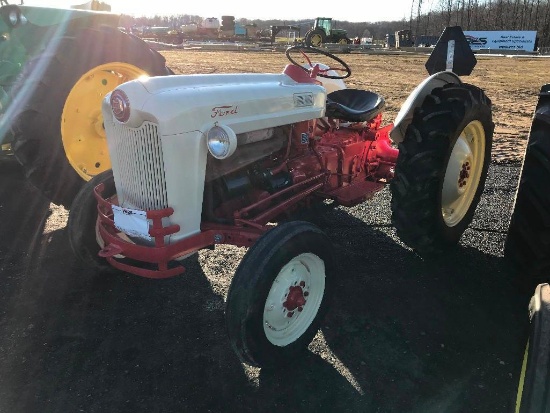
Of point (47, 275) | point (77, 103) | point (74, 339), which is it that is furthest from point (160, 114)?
point (77, 103)

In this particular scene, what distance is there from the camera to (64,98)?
3.73m

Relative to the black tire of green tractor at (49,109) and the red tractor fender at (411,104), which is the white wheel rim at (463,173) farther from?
the black tire of green tractor at (49,109)

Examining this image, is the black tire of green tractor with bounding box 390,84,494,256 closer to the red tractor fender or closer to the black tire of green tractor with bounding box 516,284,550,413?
the red tractor fender

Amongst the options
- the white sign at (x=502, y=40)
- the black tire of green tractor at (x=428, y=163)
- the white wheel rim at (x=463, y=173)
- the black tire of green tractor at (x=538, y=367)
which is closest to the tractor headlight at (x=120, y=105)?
the black tire of green tractor at (x=428, y=163)

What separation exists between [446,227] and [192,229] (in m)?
1.80

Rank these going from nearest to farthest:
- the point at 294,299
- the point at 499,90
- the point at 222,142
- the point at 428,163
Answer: the point at 222,142
the point at 294,299
the point at 428,163
the point at 499,90

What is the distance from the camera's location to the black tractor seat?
364 cm

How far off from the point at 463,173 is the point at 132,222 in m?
2.36

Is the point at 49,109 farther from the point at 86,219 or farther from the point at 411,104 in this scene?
the point at 411,104

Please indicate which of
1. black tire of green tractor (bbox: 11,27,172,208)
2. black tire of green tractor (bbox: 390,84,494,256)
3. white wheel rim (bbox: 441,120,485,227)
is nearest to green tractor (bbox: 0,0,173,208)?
black tire of green tractor (bbox: 11,27,172,208)

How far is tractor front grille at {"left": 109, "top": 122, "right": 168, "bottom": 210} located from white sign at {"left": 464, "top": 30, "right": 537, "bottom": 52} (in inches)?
1446

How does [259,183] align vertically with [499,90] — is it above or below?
above

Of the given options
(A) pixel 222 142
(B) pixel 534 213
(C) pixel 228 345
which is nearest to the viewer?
(A) pixel 222 142

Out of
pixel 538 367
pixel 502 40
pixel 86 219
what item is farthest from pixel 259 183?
pixel 502 40
